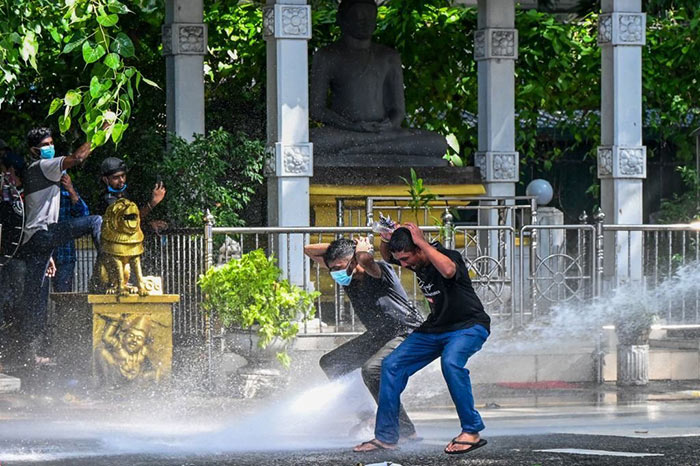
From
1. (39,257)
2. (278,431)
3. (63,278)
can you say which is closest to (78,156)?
(39,257)

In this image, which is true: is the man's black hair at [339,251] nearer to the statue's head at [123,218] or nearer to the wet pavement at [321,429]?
the wet pavement at [321,429]

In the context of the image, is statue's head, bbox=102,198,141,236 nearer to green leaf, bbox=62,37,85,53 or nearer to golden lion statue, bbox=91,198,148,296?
golden lion statue, bbox=91,198,148,296

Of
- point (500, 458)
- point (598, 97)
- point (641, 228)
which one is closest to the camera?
point (500, 458)

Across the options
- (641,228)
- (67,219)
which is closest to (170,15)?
(67,219)

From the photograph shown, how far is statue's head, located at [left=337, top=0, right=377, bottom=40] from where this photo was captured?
1769 cm

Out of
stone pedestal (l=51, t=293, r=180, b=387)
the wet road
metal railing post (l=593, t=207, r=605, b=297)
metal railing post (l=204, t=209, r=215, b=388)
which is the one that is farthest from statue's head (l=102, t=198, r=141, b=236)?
metal railing post (l=593, t=207, r=605, b=297)

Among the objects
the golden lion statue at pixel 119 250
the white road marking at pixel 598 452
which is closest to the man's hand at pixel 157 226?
the golden lion statue at pixel 119 250

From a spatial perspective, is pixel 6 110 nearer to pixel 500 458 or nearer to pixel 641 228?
pixel 641 228

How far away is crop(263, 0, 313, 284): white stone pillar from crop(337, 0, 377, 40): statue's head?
2360 millimetres

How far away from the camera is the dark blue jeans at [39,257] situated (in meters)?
13.7

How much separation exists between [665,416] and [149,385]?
4405mm

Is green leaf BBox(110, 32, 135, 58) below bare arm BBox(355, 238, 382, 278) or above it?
above

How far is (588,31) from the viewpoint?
2400 cm

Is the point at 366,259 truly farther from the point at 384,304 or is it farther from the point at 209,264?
the point at 209,264
